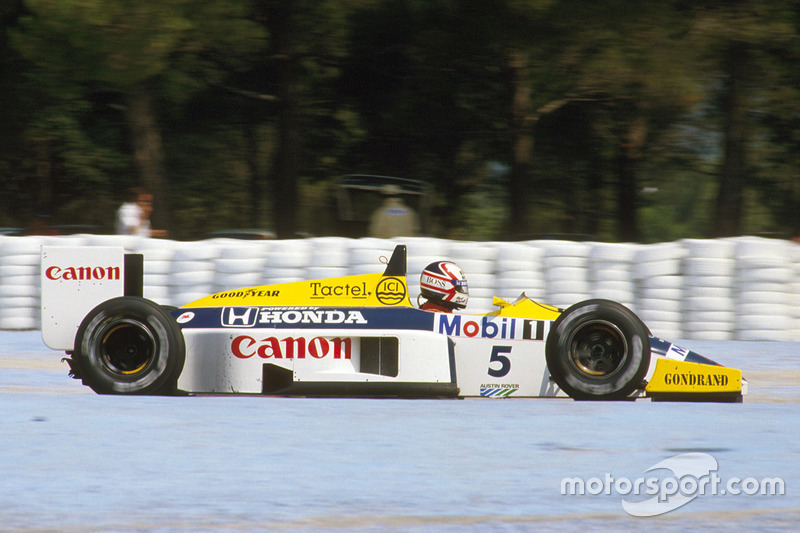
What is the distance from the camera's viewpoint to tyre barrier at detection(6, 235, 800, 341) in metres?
9.98

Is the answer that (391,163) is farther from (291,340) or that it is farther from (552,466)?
(552,466)

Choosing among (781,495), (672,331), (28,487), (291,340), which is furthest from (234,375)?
(672,331)

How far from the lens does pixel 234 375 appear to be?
6543 millimetres

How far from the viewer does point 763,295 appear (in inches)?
392

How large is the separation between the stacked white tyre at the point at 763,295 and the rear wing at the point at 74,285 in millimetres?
5987

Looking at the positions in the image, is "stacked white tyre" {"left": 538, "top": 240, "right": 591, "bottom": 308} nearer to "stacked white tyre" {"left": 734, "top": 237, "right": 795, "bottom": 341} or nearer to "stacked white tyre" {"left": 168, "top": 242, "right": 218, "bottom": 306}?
"stacked white tyre" {"left": 734, "top": 237, "right": 795, "bottom": 341}

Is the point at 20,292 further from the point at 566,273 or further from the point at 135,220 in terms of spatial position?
the point at 566,273

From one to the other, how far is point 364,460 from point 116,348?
7.71 feet

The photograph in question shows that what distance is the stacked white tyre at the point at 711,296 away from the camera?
997 cm

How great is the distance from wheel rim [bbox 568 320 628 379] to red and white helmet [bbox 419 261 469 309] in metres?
0.92

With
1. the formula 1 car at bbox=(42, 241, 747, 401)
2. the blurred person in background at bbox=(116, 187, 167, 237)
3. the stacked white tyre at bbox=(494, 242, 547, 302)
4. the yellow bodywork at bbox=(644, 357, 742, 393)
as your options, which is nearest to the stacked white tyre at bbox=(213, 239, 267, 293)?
the blurred person in background at bbox=(116, 187, 167, 237)

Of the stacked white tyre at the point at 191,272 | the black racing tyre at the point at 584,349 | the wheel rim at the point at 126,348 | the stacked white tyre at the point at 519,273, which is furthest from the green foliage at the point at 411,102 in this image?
the black racing tyre at the point at 584,349

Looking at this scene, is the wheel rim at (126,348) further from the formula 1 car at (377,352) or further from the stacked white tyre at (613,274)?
the stacked white tyre at (613,274)

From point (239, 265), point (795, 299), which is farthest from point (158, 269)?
point (795, 299)
